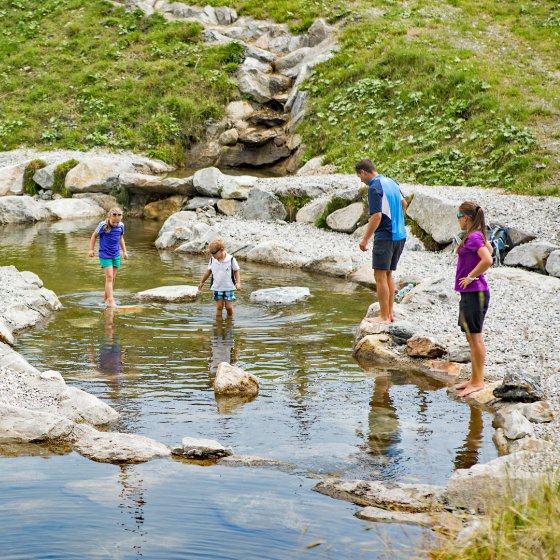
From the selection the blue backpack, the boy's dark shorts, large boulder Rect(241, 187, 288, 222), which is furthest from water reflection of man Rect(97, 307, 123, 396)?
large boulder Rect(241, 187, 288, 222)

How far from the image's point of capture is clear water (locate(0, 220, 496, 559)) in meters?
6.10

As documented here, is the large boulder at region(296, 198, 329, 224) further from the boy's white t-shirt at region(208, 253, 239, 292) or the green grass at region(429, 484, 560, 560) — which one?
the green grass at region(429, 484, 560, 560)

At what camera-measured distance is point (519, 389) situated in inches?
354

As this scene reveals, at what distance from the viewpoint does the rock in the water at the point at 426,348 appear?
10922 millimetres

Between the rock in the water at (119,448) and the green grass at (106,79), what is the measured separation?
2268cm

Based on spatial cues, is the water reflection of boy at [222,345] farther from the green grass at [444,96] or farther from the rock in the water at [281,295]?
the green grass at [444,96]

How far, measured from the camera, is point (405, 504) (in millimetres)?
6582

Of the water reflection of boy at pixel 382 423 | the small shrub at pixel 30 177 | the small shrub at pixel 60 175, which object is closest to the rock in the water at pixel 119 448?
the water reflection of boy at pixel 382 423

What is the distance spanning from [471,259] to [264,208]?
14080 millimetres

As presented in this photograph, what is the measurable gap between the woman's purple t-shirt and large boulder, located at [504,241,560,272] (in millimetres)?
7470

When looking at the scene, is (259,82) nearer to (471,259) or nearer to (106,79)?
(106,79)

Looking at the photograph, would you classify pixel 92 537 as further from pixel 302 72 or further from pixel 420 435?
pixel 302 72

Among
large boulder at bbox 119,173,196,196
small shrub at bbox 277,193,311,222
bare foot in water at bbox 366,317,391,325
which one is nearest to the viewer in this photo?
bare foot in water at bbox 366,317,391,325

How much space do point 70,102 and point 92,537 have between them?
96.6 ft
